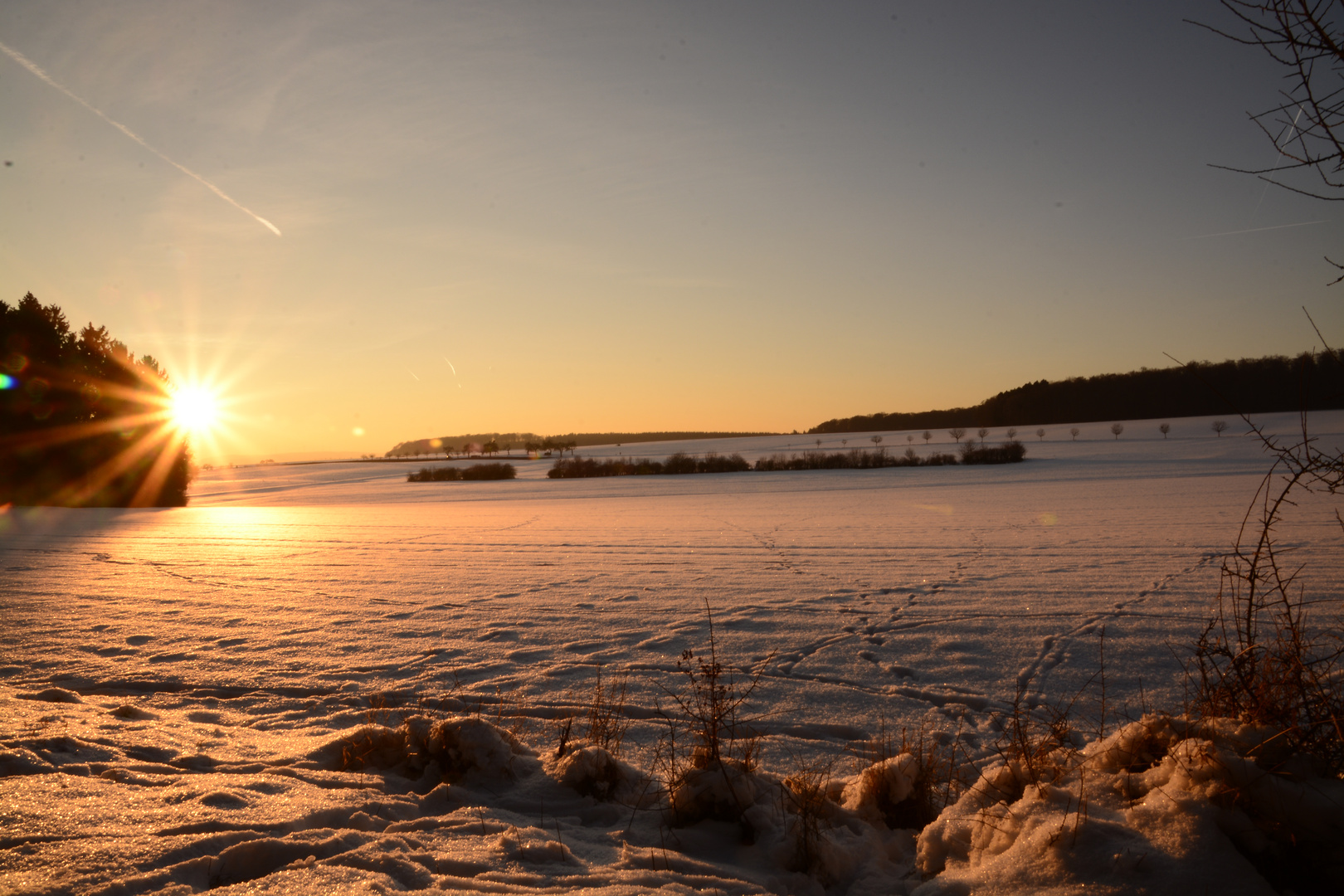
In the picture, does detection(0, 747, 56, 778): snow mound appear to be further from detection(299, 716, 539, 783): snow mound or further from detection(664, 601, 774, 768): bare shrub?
detection(664, 601, 774, 768): bare shrub

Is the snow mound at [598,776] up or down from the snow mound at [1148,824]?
down

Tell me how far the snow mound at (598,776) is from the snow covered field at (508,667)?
8 centimetres

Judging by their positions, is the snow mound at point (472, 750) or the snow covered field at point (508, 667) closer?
the snow covered field at point (508, 667)

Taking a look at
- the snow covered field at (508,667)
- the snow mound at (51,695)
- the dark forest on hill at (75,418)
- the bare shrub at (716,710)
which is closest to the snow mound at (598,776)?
the snow covered field at (508,667)

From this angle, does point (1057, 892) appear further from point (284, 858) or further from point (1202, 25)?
point (1202, 25)

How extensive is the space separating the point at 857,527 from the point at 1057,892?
44.1 ft

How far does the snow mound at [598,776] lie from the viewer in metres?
3.79

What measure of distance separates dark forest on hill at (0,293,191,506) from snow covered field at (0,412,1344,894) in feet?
43.5

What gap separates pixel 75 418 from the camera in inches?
1056

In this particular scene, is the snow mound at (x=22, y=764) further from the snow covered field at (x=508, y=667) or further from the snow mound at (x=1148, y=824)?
the snow mound at (x=1148, y=824)

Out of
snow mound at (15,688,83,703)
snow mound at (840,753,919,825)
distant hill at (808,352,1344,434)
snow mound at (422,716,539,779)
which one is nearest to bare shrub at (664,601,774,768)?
snow mound at (840,753,919,825)

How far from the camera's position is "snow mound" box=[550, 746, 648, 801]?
379 centimetres

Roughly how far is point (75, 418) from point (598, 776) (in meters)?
32.7

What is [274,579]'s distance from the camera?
1086 cm
